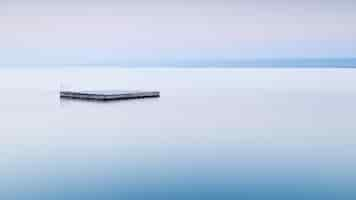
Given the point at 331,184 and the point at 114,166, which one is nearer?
the point at 331,184

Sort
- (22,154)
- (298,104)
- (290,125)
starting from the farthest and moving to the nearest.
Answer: (298,104)
(290,125)
(22,154)

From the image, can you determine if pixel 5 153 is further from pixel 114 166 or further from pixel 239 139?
pixel 239 139

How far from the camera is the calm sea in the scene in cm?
470

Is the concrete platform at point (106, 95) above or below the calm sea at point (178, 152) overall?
above

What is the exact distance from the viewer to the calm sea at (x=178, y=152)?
4699 millimetres

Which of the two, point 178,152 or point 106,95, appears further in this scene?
point 106,95

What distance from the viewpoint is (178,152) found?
6281 millimetres

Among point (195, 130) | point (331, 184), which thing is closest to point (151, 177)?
point (331, 184)

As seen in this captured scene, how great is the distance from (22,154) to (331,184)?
9.75ft

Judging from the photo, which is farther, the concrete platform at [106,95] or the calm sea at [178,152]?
the concrete platform at [106,95]

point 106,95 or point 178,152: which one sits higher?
Result: point 106,95

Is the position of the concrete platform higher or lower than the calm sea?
higher

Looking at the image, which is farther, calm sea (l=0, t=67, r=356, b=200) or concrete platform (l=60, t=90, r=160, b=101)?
concrete platform (l=60, t=90, r=160, b=101)

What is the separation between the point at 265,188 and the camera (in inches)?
188
